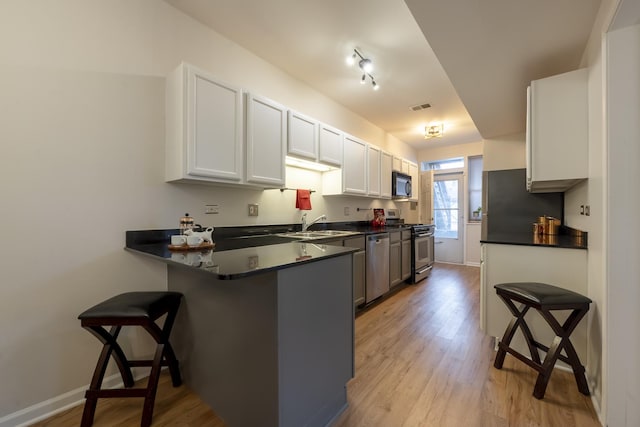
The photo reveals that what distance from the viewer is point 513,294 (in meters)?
1.73

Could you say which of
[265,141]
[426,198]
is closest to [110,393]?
[265,141]

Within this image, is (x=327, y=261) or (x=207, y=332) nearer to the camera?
(x=327, y=261)

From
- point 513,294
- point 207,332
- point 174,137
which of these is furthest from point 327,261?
point 174,137

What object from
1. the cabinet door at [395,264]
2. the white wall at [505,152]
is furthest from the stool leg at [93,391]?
the white wall at [505,152]

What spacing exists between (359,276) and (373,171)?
1.74 m

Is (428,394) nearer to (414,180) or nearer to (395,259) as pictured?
(395,259)

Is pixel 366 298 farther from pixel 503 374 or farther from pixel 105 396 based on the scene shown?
pixel 105 396

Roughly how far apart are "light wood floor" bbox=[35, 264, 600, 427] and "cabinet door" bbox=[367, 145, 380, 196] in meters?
2.08

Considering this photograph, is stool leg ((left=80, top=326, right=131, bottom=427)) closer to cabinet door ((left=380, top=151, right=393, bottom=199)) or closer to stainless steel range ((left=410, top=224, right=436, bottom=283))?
cabinet door ((left=380, top=151, right=393, bottom=199))

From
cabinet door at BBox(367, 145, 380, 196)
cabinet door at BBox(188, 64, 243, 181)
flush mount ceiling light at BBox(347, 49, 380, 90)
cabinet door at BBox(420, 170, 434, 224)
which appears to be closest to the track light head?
flush mount ceiling light at BBox(347, 49, 380, 90)

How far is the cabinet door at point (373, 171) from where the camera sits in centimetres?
386

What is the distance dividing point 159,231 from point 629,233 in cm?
278

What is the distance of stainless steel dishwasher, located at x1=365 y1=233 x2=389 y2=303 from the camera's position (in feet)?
10.2

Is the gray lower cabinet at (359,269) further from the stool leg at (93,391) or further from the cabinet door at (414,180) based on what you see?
the cabinet door at (414,180)
